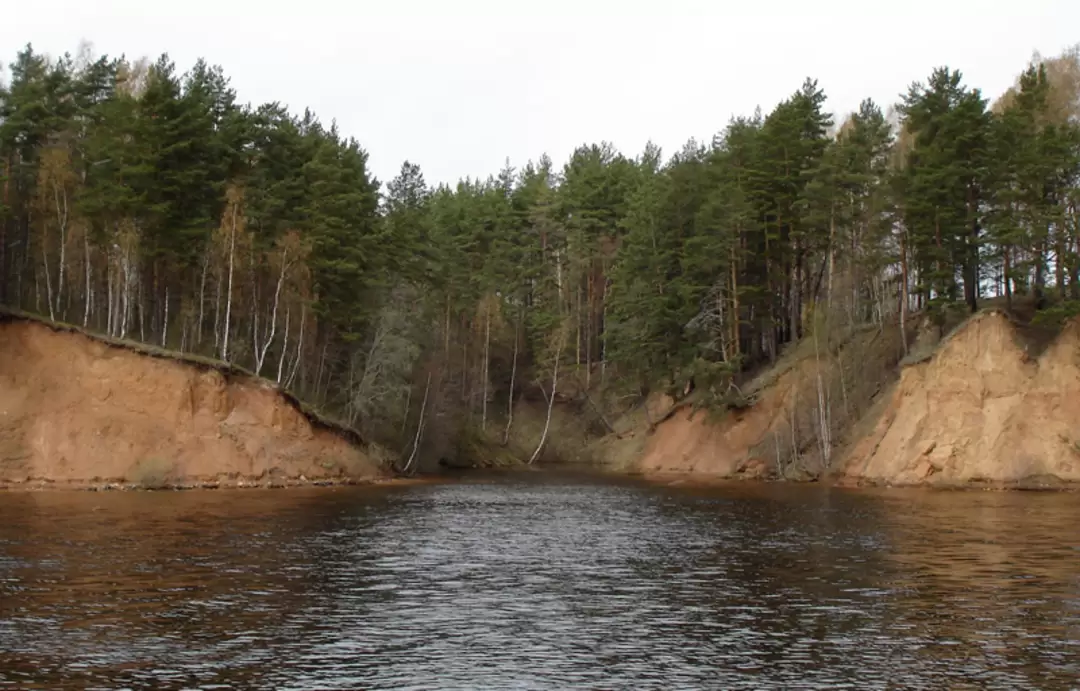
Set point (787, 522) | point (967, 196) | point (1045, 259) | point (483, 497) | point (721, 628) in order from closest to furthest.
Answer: point (721, 628), point (787, 522), point (483, 497), point (1045, 259), point (967, 196)

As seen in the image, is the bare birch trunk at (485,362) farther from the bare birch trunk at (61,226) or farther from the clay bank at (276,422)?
the bare birch trunk at (61,226)

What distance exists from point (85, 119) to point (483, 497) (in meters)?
37.7

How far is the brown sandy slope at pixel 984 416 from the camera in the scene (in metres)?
51.7

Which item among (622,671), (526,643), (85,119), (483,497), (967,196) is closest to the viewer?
(622,671)

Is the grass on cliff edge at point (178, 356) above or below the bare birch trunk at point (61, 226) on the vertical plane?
below

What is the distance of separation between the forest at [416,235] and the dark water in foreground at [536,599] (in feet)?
77.5

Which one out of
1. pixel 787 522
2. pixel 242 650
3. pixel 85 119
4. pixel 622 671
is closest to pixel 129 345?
pixel 85 119

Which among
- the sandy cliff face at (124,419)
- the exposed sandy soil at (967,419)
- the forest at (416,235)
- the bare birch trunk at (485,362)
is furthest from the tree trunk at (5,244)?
the exposed sandy soil at (967,419)

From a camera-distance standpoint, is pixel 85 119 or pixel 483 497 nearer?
pixel 483 497

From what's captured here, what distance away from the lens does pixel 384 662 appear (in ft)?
53.1

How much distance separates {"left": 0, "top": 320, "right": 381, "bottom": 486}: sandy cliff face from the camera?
5072 centimetres

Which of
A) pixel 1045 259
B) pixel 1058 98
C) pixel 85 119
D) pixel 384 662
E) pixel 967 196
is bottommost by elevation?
pixel 384 662

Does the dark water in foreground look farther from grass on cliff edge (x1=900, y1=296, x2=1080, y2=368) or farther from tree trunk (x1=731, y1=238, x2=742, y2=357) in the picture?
tree trunk (x1=731, y1=238, x2=742, y2=357)

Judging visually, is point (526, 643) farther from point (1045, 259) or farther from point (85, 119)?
point (85, 119)
